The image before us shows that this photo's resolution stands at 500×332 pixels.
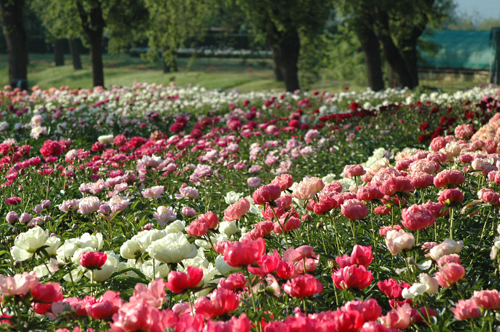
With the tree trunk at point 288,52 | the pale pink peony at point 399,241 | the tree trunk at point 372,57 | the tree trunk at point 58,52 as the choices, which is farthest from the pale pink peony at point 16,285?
the tree trunk at point 58,52

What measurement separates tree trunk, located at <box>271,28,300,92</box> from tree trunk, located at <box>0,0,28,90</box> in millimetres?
9528

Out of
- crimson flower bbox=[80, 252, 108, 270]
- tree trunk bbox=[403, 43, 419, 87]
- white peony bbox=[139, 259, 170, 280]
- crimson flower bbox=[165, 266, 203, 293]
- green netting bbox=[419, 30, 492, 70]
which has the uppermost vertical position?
green netting bbox=[419, 30, 492, 70]

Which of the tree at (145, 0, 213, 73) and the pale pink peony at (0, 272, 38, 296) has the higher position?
the tree at (145, 0, 213, 73)

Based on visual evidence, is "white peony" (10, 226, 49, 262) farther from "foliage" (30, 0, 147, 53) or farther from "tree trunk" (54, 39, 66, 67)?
"tree trunk" (54, 39, 66, 67)

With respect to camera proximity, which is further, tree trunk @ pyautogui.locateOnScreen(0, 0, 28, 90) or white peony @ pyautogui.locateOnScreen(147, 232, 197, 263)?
tree trunk @ pyautogui.locateOnScreen(0, 0, 28, 90)

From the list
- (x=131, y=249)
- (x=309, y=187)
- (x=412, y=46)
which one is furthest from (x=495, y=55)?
(x=131, y=249)

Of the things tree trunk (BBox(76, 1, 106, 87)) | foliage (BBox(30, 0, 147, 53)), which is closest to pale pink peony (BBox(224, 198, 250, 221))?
foliage (BBox(30, 0, 147, 53))

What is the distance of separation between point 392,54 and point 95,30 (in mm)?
11571

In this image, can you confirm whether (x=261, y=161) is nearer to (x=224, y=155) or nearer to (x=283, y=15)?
(x=224, y=155)

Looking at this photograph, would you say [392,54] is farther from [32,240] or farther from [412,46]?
[32,240]

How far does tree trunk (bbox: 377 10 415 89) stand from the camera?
55.8 ft

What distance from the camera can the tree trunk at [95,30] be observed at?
64.0ft

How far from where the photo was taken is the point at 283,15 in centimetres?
1608

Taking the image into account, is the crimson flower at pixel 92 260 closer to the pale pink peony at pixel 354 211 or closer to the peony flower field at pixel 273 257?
the peony flower field at pixel 273 257
